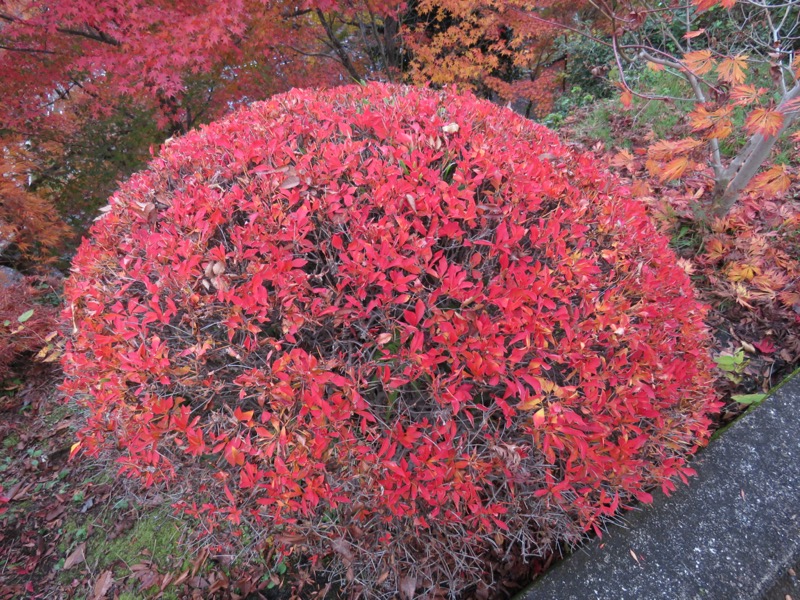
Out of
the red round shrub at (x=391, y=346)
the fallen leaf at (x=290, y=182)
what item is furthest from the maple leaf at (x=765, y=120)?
the fallen leaf at (x=290, y=182)

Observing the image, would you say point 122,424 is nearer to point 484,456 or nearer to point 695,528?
point 484,456

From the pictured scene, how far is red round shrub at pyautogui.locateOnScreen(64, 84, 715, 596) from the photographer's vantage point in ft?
5.07

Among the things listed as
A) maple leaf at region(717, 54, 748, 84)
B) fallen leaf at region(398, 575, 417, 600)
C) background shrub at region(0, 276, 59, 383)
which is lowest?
background shrub at region(0, 276, 59, 383)

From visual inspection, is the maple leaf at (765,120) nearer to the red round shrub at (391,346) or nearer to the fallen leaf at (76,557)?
the red round shrub at (391,346)

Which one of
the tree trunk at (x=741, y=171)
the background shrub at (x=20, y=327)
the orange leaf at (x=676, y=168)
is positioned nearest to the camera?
the orange leaf at (x=676, y=168)

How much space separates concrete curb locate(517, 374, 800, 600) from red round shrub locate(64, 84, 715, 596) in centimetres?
21

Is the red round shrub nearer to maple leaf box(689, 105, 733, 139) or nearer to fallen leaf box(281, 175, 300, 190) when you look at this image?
fallen leaf box(281, 175, 300, 190)

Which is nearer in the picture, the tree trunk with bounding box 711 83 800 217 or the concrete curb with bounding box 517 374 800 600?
the concrete curb with bounding box 517 374 800 600

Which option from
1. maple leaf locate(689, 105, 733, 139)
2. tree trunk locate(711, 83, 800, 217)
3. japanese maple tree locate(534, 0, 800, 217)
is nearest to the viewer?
japanese maple tree locate(534, 0, 800, 217)

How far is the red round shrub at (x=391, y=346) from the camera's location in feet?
5.07

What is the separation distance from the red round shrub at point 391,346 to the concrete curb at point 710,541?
0.21m

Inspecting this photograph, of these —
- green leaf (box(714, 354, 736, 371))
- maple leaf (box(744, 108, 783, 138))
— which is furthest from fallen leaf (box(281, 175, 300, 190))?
green leaf (box(714, 354, 736, 371))

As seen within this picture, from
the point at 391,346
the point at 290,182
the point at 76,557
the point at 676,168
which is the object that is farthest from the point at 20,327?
the point at 676,168

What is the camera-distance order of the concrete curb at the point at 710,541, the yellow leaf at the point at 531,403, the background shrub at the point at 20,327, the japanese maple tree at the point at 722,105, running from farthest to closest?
the background shrub at the point at 20,327, the japanese maple tree at the point at 722,105, the concrete curb at the point at 710,541, the yellow leaf at the point at 531,403
